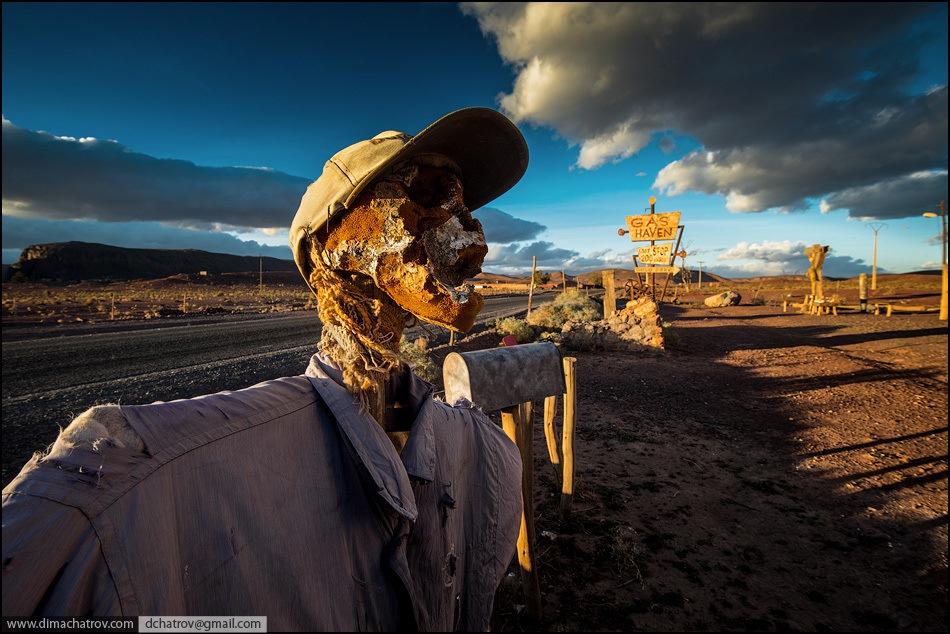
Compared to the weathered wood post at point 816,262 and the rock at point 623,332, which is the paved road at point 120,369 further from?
the weathered wood post at point 816,262

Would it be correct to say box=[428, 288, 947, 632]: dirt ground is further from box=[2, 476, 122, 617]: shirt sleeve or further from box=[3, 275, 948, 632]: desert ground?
box=[2, 476, 122, 617]: shirt sleeve

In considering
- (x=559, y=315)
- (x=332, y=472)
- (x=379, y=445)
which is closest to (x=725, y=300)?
(x=559, y=315)

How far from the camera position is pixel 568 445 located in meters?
4.16

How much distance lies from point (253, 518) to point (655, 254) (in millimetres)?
16155

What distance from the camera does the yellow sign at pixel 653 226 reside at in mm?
14531

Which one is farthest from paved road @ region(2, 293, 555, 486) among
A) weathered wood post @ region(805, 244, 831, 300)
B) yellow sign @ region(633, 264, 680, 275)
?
weathered wood post @ region(805, 244, 831, 300)

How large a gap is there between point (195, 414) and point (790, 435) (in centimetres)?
796

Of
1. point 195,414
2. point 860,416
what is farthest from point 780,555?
point 860,416

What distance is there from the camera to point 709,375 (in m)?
9.69

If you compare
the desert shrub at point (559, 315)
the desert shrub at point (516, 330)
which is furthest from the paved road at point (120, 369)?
the desert shrub at point (559, 315)

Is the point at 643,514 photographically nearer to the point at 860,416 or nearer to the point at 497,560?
the point at 497,560

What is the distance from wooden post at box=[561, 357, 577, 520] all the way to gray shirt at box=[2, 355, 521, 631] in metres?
2.71

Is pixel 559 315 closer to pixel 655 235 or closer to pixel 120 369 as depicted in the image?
pixel 655 235

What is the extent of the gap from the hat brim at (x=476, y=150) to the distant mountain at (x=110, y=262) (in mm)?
111506
